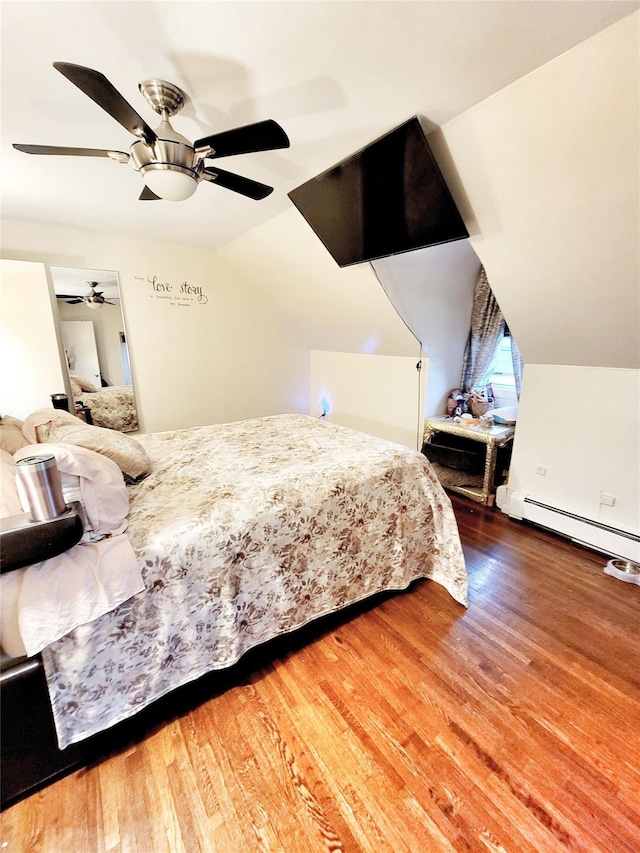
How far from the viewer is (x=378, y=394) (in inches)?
155

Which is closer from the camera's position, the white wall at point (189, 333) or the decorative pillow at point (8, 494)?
the decorative pillow at point (8, 494)

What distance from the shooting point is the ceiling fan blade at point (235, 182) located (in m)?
1.54

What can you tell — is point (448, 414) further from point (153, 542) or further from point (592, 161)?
point (153, 542)

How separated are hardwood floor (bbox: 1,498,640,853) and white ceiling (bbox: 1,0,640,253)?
2431mm

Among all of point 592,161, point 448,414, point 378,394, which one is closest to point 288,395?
point 378,394

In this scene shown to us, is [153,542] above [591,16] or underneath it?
underneath

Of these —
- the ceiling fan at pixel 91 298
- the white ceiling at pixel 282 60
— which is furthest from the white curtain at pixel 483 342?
the ceiling fan at pixel 91 298

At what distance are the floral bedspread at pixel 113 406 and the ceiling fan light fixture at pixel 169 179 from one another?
230 cm

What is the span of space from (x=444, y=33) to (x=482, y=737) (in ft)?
8.14

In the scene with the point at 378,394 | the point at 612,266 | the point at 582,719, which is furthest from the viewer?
the point at 378,394

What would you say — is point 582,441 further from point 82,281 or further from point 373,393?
point 82,281

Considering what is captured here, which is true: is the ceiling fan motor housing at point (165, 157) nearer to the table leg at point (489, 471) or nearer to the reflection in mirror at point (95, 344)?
the reflection in mirror at point (95, 344)

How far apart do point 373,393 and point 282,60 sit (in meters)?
2.99

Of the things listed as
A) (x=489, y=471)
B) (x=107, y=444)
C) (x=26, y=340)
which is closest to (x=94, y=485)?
(x=107, y=444)
